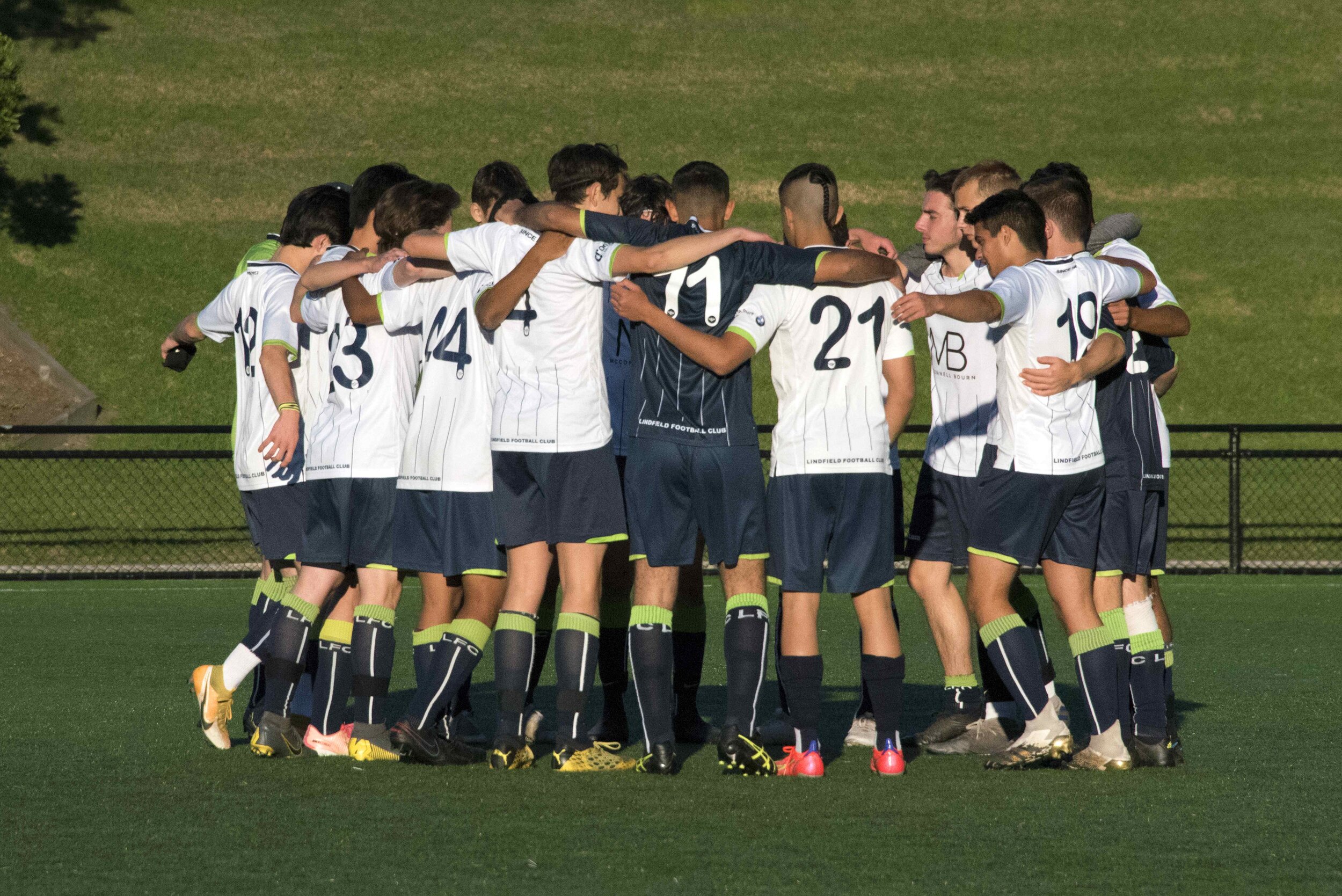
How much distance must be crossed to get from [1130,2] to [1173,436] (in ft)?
67.6

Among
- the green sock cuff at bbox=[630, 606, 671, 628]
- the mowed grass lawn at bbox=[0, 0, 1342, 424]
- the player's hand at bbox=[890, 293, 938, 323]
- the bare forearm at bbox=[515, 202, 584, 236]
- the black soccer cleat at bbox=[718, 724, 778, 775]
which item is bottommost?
the black soccer cleat at bbox=[718, 724, 778, 775]

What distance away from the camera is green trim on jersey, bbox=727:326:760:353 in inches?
200

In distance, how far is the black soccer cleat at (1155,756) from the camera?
538 centimetres

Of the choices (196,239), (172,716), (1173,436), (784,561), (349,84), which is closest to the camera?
(784,561)

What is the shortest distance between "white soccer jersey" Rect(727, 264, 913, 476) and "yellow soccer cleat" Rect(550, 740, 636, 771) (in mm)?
1145

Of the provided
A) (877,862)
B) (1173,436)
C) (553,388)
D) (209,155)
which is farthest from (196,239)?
(877,862)

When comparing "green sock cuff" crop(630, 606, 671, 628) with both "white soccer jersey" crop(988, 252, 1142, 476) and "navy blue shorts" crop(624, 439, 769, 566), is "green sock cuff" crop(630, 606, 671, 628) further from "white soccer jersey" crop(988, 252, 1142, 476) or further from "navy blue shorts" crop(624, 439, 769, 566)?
"white soccer jersey" crop(988, 252, 1142, 476)

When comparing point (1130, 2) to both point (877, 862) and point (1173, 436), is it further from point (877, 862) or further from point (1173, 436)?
point (877, 862)

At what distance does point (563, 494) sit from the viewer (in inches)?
205

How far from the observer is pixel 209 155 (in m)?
28.8

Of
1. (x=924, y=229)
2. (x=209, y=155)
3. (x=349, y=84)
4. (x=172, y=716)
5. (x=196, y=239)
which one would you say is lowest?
(x=172, y=716)

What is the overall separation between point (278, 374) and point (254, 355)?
1.11ft

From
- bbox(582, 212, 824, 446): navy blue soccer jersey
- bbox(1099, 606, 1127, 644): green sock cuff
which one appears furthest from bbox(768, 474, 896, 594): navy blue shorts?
bbox(1099, 606, 1127, 644): green sock cuff

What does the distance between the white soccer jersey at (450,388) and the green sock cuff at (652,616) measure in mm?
698
